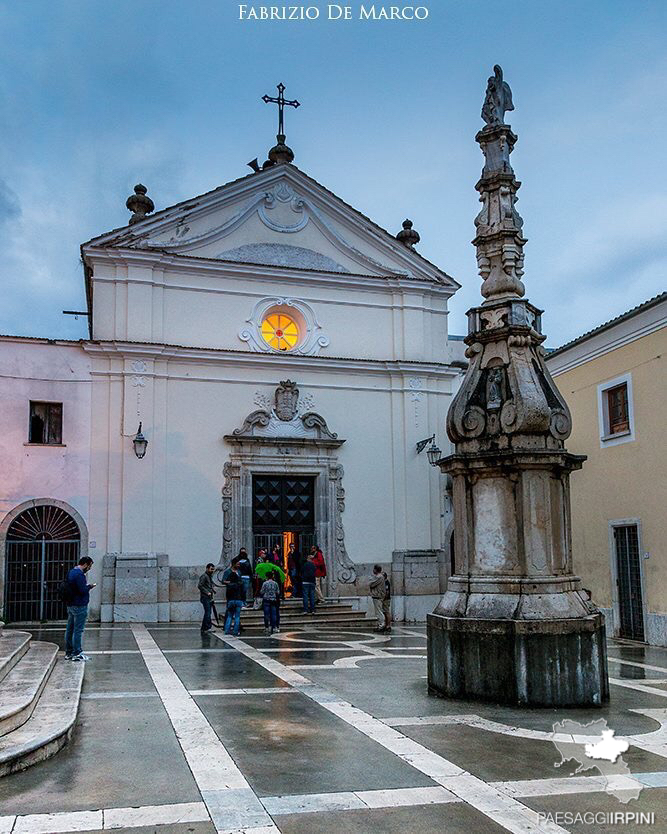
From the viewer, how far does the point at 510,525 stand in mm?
9906

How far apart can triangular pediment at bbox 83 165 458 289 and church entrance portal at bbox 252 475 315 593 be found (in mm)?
6190

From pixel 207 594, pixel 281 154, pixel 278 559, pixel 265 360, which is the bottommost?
pixel 207 594

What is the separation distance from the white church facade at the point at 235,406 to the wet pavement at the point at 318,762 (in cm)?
968

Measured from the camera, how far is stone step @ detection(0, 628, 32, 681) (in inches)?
403

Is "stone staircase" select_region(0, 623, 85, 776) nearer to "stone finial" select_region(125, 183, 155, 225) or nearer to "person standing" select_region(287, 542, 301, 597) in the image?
"person standing" select_region(287, 542, 301, 597)

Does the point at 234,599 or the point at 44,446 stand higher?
the point at 44,446

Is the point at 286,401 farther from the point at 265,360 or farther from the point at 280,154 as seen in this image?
the point at 280,154

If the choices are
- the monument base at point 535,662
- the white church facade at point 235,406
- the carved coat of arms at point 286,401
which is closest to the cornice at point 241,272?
the white church facade at point 235,406

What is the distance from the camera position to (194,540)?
2188 centimetres

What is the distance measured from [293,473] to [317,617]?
13.0 ft

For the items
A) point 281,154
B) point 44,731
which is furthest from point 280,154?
point 44,731

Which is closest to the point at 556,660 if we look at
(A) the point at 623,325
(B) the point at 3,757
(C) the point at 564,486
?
(C) the point at 564,486

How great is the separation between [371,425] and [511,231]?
44.4ft

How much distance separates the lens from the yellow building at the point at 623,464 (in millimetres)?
17453
